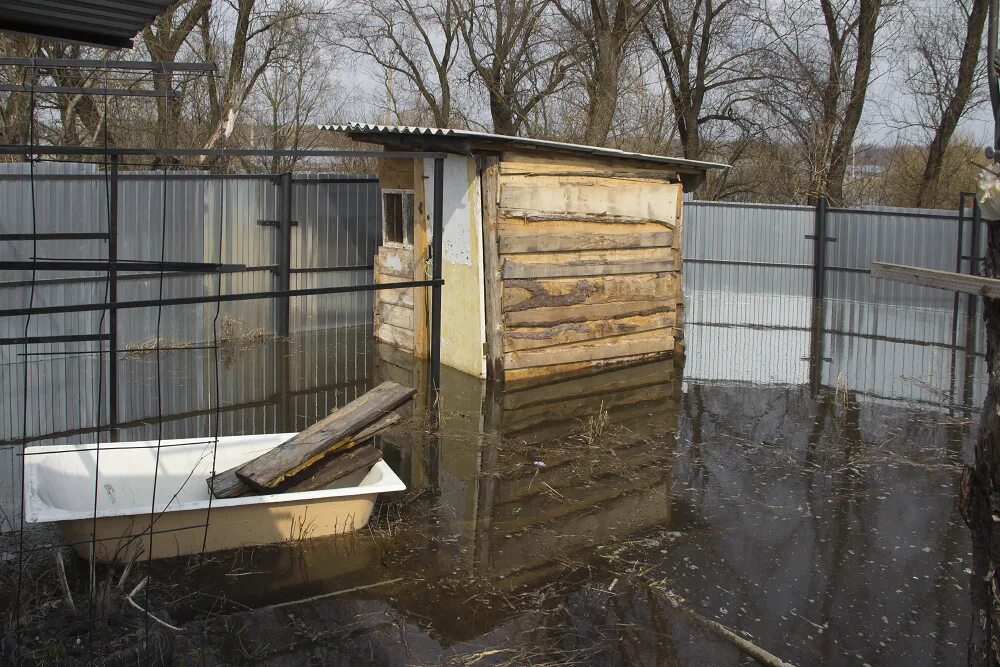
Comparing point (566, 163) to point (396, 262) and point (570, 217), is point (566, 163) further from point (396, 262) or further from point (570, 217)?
point (396, 262)

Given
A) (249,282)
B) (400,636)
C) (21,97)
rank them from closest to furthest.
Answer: (400,636) → (249,282) → (21,97)

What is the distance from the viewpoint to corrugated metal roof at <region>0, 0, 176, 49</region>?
15.1 feet

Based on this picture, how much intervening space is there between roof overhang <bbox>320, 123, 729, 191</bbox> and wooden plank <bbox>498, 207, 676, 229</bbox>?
634 millimetres

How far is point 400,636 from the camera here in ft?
15.5

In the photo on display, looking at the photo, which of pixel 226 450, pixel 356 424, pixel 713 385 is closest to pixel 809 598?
pixel 356 424

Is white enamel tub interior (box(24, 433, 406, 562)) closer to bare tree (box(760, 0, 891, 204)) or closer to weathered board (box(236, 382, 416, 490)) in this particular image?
weathered board (box(236, 382, 416, 490))

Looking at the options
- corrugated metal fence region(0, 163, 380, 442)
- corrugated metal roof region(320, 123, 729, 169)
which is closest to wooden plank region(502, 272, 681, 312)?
corrugated metal roof region(320, 123, 729, 169)

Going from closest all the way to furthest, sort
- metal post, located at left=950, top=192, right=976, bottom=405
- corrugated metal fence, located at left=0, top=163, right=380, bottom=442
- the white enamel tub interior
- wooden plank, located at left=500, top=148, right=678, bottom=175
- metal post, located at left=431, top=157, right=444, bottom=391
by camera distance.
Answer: the white enamel tub interior
metal post, located at left=431, top=157, right=444, bottom=391
corrugated metal fence, located at left=0, top=163, right=380, bottom=442
wooden plank, located at left=500, top=148, right=678, bottom=175
metal post, located at left=950, top=192, right=976, bottom=405

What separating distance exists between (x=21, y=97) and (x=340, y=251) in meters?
5.72

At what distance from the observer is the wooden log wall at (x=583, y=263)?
10.2 m

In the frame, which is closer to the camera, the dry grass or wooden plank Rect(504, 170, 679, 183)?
wooden plank Rect(504, 170, 679, 183)

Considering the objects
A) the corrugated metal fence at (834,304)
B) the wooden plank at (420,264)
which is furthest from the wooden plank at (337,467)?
the corrugated metal fence at (834,304)

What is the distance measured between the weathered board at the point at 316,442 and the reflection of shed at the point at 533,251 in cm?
384

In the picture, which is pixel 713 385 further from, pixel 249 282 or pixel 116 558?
pixel 116 558
